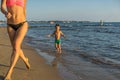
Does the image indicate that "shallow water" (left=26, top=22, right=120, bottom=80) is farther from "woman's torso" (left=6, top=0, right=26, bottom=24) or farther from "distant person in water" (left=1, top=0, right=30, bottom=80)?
"woman's torso" (left=6, top=0, right=26, bottom=24)

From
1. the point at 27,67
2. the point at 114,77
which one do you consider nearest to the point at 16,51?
the point at 27,67

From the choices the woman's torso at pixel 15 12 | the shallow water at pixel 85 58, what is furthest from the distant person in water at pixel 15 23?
the shallow water at pixel 85 58

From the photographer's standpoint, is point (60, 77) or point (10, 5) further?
point (60, 77)

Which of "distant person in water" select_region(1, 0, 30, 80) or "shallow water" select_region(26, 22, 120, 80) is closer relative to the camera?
"distant person in water" select_region(1, 0, 30, 80)

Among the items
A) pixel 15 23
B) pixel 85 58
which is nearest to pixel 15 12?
pixel 15 23

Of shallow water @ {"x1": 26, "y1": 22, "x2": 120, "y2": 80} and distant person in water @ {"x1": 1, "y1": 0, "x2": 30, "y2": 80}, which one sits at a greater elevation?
A: distant person in water @ {"x1": 1, "y1": 0, "x2": 30, "y2": 80}

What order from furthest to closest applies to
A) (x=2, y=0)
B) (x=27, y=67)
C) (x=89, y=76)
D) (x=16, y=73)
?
(x=89, y=76) < (x=27, y=67) < (x=16, y=73) < (x=2, y=0)

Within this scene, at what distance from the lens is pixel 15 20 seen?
503 centimetres

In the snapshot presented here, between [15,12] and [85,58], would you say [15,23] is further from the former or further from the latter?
[85,58]

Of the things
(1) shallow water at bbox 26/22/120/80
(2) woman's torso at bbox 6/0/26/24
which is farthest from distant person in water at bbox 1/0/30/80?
(1) shallow water at bbox 26/22/120/80

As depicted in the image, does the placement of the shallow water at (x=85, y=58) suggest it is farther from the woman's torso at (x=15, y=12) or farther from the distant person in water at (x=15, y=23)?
the woman's torso at (x=15, y=12)

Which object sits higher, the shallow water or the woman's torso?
the woman's torso

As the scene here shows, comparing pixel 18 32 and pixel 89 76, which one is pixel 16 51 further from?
pixel 89 76

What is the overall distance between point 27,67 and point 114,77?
2.29 m
